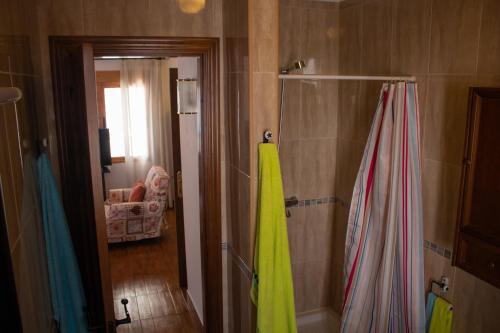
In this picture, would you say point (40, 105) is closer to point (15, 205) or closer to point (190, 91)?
point (15, 205)

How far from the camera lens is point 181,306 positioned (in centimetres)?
369

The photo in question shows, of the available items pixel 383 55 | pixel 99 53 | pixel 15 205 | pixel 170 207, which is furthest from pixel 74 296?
pixel 170 207

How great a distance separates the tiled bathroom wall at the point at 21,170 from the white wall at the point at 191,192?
1.28 metres

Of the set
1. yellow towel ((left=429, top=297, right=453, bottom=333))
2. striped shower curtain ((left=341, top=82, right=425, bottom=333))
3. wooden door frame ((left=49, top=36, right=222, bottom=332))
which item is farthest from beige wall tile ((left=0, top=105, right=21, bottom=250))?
yellow towel ((left=429, top=297, right=453, bottom=333))

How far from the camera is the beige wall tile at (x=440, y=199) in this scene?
1970mm

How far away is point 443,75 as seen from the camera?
197cm

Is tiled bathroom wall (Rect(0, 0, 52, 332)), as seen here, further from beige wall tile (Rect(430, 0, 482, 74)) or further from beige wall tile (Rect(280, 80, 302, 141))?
beige wall tile (Rect(430, 0, 482, 74))

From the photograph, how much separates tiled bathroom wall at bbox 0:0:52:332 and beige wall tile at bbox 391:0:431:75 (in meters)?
1.86

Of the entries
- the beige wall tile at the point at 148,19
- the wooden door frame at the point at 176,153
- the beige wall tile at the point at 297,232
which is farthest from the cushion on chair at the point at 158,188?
the beige wall tile at the point at 148,19

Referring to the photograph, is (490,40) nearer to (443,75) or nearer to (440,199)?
(443,75)

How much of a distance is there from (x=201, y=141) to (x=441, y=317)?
5.18ft

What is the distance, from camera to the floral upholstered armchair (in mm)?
5047

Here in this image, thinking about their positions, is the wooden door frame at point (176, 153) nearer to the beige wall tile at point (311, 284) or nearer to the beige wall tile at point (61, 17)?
the beige wall tile at point (311, 284)

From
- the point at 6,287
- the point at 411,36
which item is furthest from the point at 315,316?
the point at 6,287
